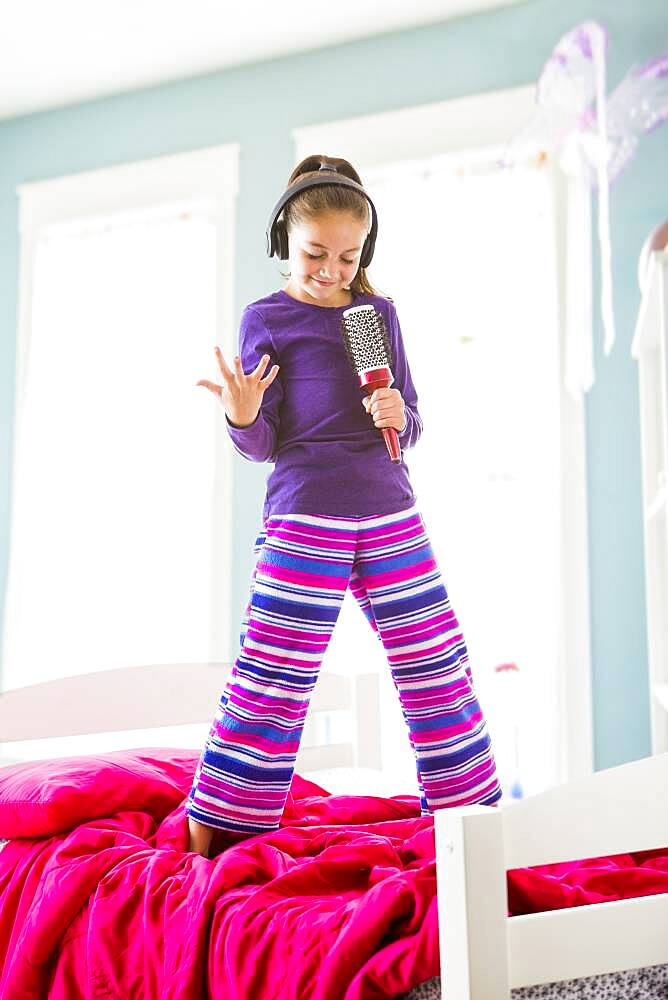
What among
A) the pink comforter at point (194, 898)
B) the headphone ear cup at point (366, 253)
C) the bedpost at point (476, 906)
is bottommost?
the pink comforter at point (194, 898)

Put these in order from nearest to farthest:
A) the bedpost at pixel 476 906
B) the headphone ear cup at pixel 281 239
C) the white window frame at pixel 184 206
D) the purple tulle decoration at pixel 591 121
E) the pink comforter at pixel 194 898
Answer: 1. the bedpost at pixel 476 906
2. the pink comforter at pixel 194 898
3. the headphone ear cup at pixel 281 239
4. the purple tulle decoration at pixel 591 121
5. the white window frame at pixel 184 206

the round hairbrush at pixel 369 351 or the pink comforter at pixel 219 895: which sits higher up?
the round hairbrush at pixel 369 351

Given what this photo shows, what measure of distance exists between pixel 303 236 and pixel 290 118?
1830 millimetres

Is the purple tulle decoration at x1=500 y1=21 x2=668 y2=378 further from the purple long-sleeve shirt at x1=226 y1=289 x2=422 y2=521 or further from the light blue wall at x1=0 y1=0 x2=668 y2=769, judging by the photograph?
the purple long-sleeve shirt at x1=226 y1=289 x2=422 y2=521

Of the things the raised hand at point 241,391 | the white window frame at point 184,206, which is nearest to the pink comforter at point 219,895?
the raised hand at point 241,391

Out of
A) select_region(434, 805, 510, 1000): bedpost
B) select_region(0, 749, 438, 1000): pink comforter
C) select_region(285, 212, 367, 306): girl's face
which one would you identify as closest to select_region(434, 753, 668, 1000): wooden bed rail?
select_region(434, 805, 510, 1000): bedpost

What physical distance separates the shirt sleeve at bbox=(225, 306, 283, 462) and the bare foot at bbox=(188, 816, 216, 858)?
48 centimetres

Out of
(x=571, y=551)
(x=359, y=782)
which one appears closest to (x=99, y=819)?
(x=359, y=782)

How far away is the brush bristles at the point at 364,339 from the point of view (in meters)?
1.31

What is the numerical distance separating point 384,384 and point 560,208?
5.19 feet

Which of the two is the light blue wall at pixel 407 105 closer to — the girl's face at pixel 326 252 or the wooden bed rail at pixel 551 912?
the girl's face at pixel 326 252

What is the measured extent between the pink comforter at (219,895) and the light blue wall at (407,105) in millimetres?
1249

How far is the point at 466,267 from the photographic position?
274 cm

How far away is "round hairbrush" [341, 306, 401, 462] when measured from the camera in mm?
Answer: 1290
